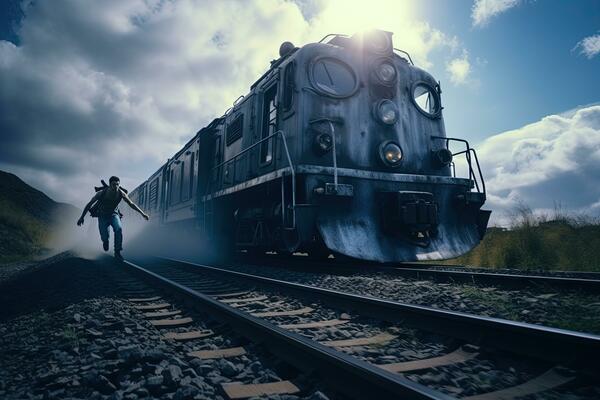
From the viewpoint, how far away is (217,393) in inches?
63.2

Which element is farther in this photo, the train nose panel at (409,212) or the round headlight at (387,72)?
the round headlight at (387,72)

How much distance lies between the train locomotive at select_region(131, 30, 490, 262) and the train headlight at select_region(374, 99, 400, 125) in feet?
0.05

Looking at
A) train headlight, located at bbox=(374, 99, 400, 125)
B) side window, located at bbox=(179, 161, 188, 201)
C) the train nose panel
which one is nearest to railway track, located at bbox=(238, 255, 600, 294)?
the train nose panel

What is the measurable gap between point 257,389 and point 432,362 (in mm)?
894

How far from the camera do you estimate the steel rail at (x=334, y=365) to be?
133 cm

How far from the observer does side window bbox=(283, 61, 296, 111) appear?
5.72 m

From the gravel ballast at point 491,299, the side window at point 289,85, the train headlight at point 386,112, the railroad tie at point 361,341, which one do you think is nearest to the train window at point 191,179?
the side window at point 289,85

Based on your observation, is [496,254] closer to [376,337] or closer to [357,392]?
[376,337]

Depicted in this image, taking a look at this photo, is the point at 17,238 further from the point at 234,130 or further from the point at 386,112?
the point at 386,112

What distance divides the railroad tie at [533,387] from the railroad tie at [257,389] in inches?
28.1

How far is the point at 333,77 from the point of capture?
236 inches

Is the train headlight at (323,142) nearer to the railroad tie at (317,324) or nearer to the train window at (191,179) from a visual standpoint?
the railroad tie at (317,324)

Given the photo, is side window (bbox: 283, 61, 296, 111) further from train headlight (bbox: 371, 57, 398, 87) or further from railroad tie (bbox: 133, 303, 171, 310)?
railroad tie (bbox: 133, 303, 171, 310)

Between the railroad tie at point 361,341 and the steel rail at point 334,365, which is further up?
the steel rail at point 334,365
